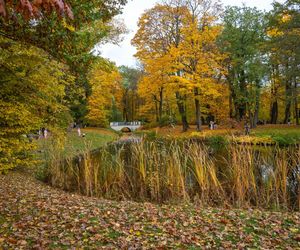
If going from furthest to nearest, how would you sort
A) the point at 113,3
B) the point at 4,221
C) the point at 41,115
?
the point at 41,115
the point at 113,3
the point at 4,221

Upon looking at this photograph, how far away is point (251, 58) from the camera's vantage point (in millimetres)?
20359

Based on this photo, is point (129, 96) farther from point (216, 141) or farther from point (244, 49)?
point (216, 141)

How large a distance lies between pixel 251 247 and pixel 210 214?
3.90 ft

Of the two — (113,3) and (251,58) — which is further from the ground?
(251,58)

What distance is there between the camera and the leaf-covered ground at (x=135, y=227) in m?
3.18

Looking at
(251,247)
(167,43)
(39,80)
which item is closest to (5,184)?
(39,80)

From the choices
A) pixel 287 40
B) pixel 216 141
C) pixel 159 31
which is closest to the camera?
pixel 216 141

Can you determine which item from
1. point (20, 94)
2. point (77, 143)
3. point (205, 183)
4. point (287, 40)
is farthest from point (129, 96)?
point (205, 183)

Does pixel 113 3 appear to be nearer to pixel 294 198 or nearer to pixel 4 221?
pixel 4 221

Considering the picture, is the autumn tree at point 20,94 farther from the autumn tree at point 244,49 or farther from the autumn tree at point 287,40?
the autumn tree at point 244,49

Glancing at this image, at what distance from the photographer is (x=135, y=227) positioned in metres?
3.67

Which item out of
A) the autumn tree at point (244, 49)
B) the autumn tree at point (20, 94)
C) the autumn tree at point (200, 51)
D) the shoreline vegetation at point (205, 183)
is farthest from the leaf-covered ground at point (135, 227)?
the autumn tree at point (244, 49)

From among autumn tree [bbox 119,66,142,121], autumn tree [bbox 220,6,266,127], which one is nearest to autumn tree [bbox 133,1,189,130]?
autumn tree [bbox 220,6,266,127]

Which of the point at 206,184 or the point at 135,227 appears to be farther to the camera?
the point at 206,184
